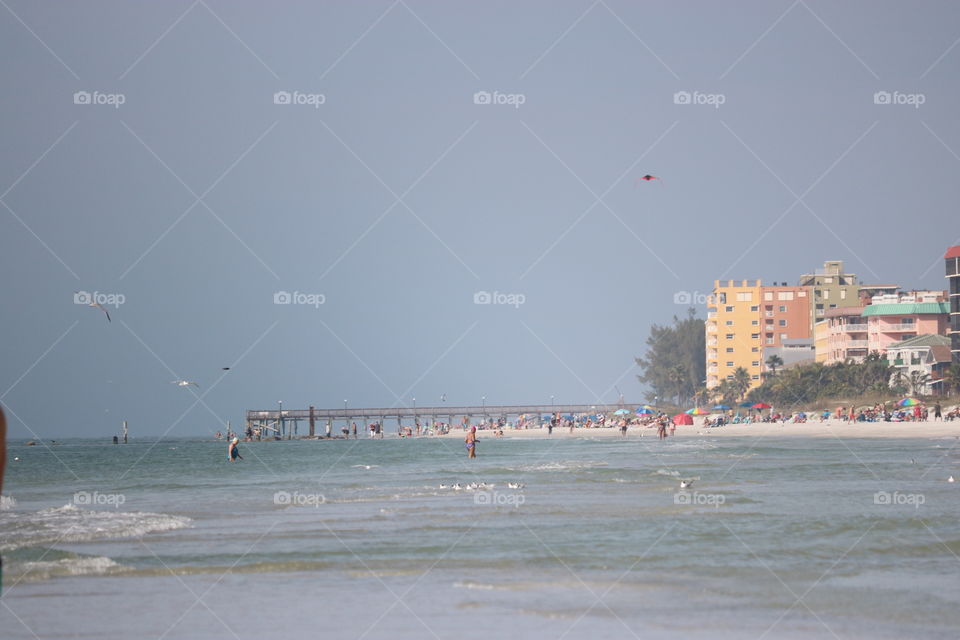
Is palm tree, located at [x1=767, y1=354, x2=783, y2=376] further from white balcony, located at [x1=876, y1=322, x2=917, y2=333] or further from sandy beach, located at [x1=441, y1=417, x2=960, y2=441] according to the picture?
sandy beach, located at [x1=441, y1=417, x2=960, y2=441]

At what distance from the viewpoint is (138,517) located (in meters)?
25.7

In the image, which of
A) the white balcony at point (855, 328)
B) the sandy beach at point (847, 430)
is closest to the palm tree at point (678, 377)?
the white balcony at point (855, 328)

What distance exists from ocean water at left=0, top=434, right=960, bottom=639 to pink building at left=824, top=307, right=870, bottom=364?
97656 mm

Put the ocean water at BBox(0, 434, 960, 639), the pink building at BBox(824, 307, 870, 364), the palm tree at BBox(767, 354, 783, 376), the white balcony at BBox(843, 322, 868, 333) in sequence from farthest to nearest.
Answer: the palm tree at BBox(767, 354, 783, 376)
the white balcony at BBox(843, 322, 868, 333)
the pink building at BBox(824, 307, 870, 364)
the ocean water at BBox(0, 434, 960, 639)

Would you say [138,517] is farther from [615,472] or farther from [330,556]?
[615,472]

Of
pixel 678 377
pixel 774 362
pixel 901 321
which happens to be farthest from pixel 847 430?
pixel 678 377

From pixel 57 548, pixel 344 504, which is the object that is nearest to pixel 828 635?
pixel 57 548

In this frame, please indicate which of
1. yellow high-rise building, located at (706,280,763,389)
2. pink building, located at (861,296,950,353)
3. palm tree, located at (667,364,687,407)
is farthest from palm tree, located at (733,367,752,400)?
palm tree, located at (667,364,687,407)

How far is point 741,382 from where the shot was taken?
15088 cm

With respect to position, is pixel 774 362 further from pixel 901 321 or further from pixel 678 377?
pixel 678 377

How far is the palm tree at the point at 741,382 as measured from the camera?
15075 cm

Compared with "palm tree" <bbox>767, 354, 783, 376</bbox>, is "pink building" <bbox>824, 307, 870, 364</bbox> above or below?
above

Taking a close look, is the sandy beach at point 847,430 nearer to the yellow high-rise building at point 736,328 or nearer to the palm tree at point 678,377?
the yellow high-rise building at point 736,328

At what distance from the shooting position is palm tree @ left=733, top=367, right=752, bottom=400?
15075 centimetres
